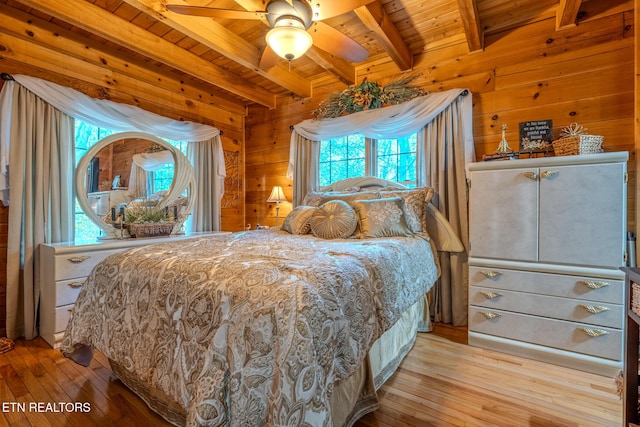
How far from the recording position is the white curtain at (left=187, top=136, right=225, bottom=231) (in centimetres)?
371

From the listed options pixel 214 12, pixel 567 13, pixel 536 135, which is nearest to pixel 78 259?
pixel 214 12

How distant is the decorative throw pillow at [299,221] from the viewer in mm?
2572

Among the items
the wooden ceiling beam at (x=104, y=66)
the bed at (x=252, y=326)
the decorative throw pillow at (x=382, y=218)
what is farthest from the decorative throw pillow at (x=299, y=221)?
the wooden ceiling beam at (x=104, y=66)

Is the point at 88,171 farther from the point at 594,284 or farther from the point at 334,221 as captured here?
the point at 594,284

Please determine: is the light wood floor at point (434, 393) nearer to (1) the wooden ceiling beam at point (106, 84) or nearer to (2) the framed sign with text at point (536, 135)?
(2) the framed sign with text at point (536, 135)

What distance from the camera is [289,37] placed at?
175 centimetres

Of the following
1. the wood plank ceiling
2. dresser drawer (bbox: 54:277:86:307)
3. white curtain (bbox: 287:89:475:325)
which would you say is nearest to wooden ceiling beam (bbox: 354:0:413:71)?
the wood plank ceiling

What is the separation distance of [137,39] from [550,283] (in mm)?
3827

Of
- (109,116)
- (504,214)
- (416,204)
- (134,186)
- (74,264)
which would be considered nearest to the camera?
(504,214)

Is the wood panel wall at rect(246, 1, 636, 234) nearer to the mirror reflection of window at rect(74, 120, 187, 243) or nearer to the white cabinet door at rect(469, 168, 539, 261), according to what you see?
the white cabinet door at rect(469, 168, 539, 261)

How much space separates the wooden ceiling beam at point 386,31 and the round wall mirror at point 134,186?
2356mm

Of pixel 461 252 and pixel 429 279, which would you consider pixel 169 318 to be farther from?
pixel 461 252

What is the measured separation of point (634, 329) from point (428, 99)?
233 cm

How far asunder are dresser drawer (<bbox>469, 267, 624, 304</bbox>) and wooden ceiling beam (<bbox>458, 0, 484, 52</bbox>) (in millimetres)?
1923
